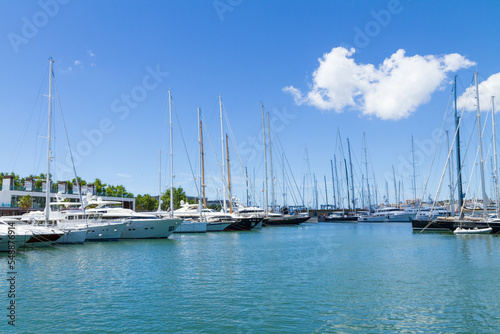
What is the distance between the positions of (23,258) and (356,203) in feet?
408

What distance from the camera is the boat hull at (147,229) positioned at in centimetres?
4972

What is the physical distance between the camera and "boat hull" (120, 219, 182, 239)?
49.7 meters

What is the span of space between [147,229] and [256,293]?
33840 mm

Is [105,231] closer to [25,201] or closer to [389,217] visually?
[25,201]

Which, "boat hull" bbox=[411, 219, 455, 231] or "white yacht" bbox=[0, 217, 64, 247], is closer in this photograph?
"white yacht" bbox=[0, 217, 64, 247]

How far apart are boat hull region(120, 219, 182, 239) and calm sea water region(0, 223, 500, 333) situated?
1687 centimetres

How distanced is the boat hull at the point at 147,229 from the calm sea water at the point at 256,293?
55.4ft

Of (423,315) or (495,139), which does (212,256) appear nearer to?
(423,315)

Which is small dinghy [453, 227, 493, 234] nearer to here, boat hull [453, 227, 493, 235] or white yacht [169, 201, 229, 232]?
boat hull [453, 227, 493, 235]

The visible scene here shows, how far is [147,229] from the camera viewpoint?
50.4 meters

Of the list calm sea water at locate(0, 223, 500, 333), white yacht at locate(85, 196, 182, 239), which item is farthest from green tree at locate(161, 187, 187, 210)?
calm sea water at locate(0, 223, 500, 333)

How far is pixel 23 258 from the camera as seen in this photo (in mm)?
30547

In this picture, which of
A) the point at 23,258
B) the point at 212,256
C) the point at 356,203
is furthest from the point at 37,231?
the point at 356,203

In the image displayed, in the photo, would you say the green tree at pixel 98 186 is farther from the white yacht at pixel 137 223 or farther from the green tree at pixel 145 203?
the white yacht at pixel 137 223
